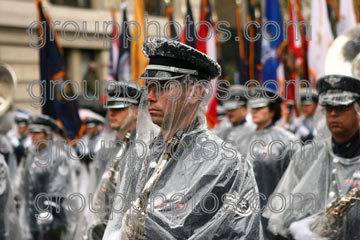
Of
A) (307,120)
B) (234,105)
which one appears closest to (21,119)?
(234,105)

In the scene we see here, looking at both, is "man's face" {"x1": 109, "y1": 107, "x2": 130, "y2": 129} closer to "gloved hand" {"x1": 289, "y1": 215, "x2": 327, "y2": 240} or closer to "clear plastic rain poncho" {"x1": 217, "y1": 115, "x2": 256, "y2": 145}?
"gloved hand" {"x1": 289, "y1": 215, "x2": 327, "y2": 240}

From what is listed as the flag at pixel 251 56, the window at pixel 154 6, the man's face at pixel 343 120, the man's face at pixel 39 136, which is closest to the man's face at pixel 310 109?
the flag at pixel 251 56

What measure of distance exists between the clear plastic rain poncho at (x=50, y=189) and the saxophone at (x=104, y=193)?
215 cm

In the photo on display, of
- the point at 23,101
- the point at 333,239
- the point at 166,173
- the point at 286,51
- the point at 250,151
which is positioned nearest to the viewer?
the point at 166,173

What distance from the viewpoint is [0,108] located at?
730cm

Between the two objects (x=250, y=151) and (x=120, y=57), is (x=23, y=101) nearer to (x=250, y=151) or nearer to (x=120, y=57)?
(x=120, y=57)

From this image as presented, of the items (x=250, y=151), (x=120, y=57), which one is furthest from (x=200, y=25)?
(x=250, y=151)

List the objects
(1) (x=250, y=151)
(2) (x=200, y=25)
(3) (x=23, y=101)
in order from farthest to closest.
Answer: (3) (x=23, y=101)
(2) (x=200, y=25)
(1) (x=250, y=151)

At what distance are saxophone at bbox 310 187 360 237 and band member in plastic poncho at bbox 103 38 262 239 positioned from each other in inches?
52.0

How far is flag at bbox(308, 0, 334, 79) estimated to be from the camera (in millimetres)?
8500

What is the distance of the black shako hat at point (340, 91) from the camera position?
4.88 metres

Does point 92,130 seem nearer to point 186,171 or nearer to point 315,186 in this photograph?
point 315,186

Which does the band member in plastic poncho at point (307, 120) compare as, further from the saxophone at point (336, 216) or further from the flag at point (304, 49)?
the saxophone at point (336, 216)

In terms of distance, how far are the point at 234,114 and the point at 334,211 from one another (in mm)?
5152
